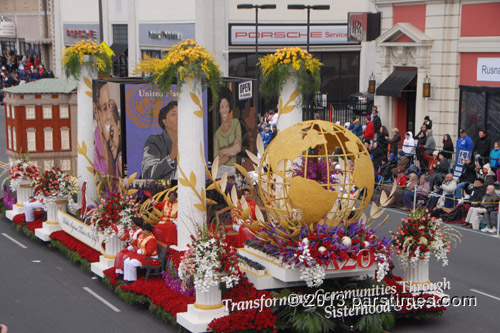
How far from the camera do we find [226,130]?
60.1ft

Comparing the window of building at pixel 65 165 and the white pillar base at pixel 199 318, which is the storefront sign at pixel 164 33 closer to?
the window of building at pixel 65 165

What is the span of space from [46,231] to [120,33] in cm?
3360

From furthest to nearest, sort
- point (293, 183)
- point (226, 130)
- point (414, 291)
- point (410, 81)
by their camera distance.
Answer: point (410, 81) < point (226, 130) < point (414, 291) < point (293, 183)

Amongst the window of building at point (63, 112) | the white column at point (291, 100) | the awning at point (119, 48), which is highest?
the awning at point (119, 48)

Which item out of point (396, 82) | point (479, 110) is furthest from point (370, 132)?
point (479, 110)

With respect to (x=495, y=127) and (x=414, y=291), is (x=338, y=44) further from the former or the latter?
(x=414, y=291)

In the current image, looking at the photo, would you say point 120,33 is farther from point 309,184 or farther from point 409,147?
point 309,184

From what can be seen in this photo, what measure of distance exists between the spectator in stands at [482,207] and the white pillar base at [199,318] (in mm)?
9477

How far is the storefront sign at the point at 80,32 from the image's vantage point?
180ft

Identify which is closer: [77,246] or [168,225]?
[168,225]

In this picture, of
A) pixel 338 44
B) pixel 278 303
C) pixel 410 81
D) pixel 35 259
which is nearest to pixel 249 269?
pixel 278 303

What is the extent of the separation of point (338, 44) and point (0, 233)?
101ft

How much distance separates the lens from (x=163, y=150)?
59.6 feet

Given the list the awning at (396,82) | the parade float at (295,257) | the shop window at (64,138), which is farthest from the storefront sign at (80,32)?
the parade float at (295,257)
